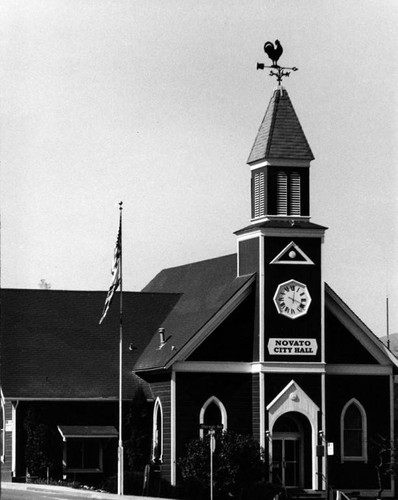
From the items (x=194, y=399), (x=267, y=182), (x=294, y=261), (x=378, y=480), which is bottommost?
(x=378, y=480)

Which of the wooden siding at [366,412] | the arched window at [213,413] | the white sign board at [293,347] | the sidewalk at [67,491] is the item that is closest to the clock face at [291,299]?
the white sign board at [293,347]

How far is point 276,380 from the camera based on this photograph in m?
40.4

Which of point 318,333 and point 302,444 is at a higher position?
point 318,333

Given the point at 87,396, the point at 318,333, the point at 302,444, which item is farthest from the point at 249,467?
the point at 87,396

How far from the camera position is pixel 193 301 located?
4678 centimetres

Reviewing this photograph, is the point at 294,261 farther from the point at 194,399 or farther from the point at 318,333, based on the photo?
the point at 194,399

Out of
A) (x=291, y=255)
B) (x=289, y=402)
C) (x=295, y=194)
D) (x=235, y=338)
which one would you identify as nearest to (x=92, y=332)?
(x=235, y=338)

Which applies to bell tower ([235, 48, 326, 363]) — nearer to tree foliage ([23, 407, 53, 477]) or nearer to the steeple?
the steeple

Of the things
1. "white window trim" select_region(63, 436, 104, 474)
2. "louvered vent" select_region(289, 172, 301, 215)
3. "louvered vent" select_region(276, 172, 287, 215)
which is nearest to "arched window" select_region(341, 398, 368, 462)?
"louvered vent" select_region(289, 172, 301, 215)

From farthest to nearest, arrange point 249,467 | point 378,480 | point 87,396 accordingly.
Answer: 1. point 87,396
2. point 378,480
3. point 249,467

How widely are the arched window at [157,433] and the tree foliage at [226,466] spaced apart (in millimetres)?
2722

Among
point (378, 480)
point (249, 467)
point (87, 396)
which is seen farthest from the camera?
point (87, 396)

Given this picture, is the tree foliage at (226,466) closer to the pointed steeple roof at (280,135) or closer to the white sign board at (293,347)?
the white sign board at (293,347)

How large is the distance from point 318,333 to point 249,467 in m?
5.98
